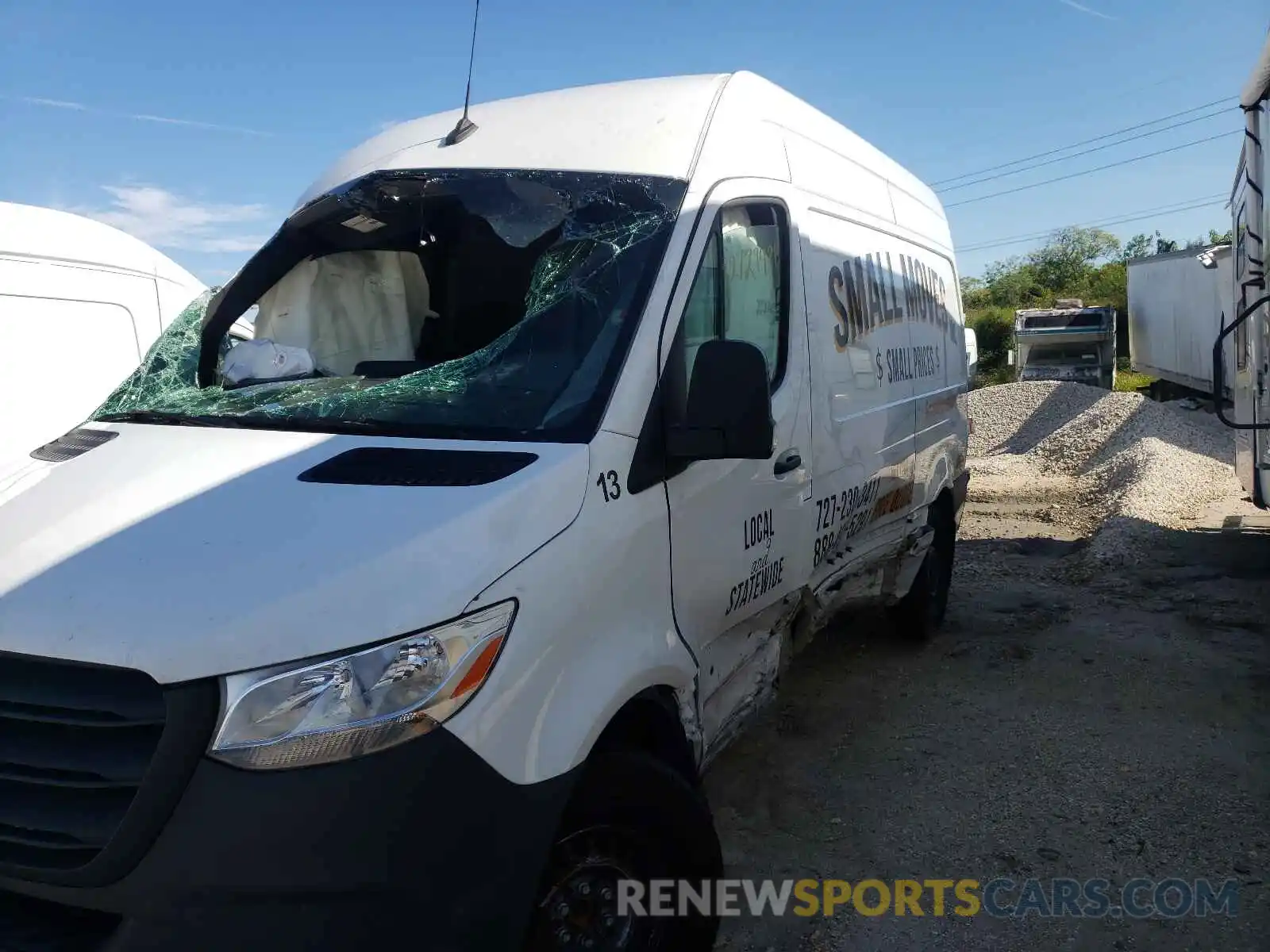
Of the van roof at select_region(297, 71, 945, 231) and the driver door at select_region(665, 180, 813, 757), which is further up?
the van roof at select_region(297, 71, 945, 231)

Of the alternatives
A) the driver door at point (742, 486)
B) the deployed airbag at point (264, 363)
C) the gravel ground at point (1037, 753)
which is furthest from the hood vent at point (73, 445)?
the gravel ground at point (1037, 753)

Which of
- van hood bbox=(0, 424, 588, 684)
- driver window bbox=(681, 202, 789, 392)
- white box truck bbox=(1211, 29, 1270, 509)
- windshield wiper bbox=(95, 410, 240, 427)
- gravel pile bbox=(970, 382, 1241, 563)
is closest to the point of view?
van hood bbox=(0, 424, 588, 684)

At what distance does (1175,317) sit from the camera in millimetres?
18812

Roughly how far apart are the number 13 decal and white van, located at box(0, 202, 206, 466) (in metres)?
3.11

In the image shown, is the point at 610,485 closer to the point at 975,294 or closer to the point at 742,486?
the point at 742,486

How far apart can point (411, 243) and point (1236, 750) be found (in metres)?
4.08

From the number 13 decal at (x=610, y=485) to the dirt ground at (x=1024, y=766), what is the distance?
1674 millimetres

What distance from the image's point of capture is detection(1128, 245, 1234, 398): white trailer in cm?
1612

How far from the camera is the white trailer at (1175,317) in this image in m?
16.1

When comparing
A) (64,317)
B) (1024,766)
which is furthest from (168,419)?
(1024,766)

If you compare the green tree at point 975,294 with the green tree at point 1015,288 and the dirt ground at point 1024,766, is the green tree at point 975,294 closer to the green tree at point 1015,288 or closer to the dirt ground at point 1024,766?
the green tree at point 1015,288

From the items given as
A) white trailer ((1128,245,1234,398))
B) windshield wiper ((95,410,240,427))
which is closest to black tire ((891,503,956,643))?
windshield wiper ((95,410,240,427))

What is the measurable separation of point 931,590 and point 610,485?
413cm

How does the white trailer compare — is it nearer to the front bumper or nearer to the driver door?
the driver door
